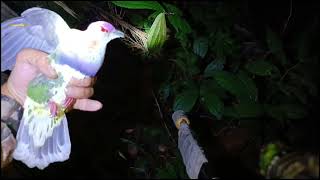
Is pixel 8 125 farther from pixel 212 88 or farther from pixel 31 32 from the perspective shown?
pixel 212 88

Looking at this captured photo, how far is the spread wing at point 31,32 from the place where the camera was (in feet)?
3.14

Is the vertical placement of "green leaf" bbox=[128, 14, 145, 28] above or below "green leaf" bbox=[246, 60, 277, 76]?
above

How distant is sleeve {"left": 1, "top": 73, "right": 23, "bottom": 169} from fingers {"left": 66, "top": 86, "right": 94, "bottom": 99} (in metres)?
0.13

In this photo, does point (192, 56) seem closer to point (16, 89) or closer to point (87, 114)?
point (87, 114)

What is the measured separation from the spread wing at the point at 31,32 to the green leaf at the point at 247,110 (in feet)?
2.74

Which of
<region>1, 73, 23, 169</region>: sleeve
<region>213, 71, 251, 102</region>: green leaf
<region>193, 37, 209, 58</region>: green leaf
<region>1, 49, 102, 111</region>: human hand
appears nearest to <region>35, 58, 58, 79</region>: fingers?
<region>1, 49, 102, 111</region>: human hand

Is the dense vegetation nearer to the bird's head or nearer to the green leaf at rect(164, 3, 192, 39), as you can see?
the green leaf at rect(164, 3, 192, 39)

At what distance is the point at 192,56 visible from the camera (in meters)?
1.71

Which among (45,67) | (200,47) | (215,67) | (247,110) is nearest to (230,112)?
(247,110)

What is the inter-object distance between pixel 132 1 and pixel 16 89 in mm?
494

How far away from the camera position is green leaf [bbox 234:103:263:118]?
1.56 m

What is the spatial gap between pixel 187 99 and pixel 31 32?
672 millimetres

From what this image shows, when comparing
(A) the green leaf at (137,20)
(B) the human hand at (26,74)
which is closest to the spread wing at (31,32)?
(B) the human hand at (26,74)

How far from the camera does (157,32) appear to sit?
1212 mm
